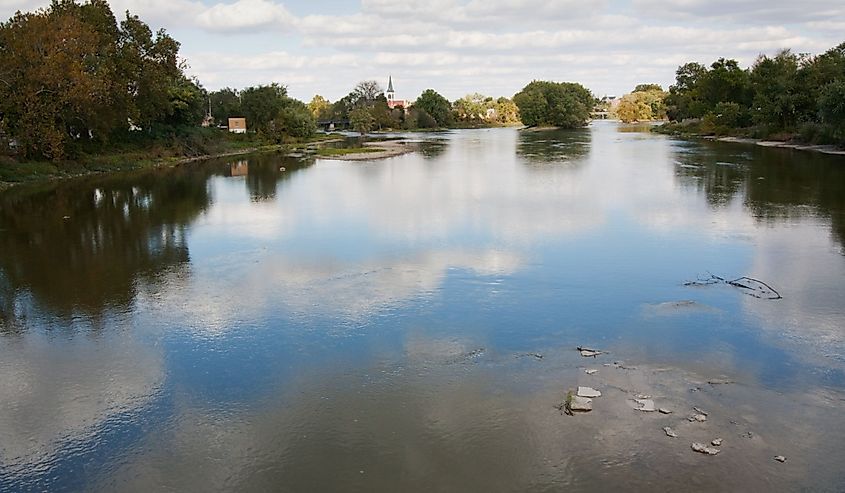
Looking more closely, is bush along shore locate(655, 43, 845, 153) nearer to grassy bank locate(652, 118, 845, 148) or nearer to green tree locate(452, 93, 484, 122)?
grassy bank locate(652, 118, 845, 148)

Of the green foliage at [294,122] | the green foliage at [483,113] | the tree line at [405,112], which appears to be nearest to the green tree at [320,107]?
the tree line at [405,112]

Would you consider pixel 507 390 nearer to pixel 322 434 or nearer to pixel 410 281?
pixel 322 434

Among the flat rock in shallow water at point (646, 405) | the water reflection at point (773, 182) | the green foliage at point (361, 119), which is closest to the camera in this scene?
the flat rock in shallow water at point (646, 405)

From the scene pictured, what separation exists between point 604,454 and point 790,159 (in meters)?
40.4

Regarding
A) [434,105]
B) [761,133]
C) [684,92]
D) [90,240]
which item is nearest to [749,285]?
[90,240]

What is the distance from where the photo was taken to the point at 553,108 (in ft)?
399

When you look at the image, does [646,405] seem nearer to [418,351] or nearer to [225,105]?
[418,351]

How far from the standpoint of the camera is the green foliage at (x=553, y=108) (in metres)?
120

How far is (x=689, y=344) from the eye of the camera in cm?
1064

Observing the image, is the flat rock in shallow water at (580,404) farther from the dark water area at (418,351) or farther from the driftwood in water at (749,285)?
the driftwood in water at (749,285)

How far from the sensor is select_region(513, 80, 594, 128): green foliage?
393 feet

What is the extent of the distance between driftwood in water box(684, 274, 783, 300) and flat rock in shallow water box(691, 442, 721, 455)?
21.0 feet

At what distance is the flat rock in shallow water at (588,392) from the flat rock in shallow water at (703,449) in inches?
59.1

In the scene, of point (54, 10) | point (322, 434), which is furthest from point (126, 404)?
point (54, 10)
